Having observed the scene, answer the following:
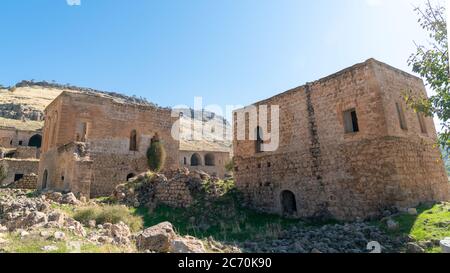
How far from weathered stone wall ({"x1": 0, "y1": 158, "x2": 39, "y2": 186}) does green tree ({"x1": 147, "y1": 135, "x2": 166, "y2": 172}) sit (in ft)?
57.7

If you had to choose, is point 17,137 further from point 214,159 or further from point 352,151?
point 352,151

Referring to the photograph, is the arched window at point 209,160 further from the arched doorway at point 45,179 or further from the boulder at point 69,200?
the boulder at point 69,200

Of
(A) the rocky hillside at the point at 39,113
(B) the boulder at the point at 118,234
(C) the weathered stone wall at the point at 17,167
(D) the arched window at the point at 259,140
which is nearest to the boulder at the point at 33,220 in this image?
(B) the boulder at the point at 118,234

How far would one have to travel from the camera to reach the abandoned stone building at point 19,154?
2347 centimetres

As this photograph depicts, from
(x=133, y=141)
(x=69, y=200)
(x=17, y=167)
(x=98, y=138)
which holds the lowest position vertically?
(x=69, y=200)

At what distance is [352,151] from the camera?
9.46m

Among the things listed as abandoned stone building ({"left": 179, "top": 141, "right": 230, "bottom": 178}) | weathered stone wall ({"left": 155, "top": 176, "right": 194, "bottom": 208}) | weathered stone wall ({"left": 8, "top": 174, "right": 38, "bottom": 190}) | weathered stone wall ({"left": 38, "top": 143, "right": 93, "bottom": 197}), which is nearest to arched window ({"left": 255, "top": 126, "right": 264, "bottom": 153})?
weathered stone wall ({"left": 155, "top": 176, "right": 194, "bottom": 208})

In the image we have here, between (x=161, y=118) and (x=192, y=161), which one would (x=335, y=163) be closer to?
(x=161, y=118)

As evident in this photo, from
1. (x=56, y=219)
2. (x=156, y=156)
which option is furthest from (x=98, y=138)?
(x=56, y=219)

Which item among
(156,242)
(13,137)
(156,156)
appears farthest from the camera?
(13,137)

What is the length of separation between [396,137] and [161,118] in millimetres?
15402

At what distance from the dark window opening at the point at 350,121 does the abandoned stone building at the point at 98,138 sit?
12918 millimetres

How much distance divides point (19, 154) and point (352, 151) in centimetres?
3565

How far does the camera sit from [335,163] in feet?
32.6
